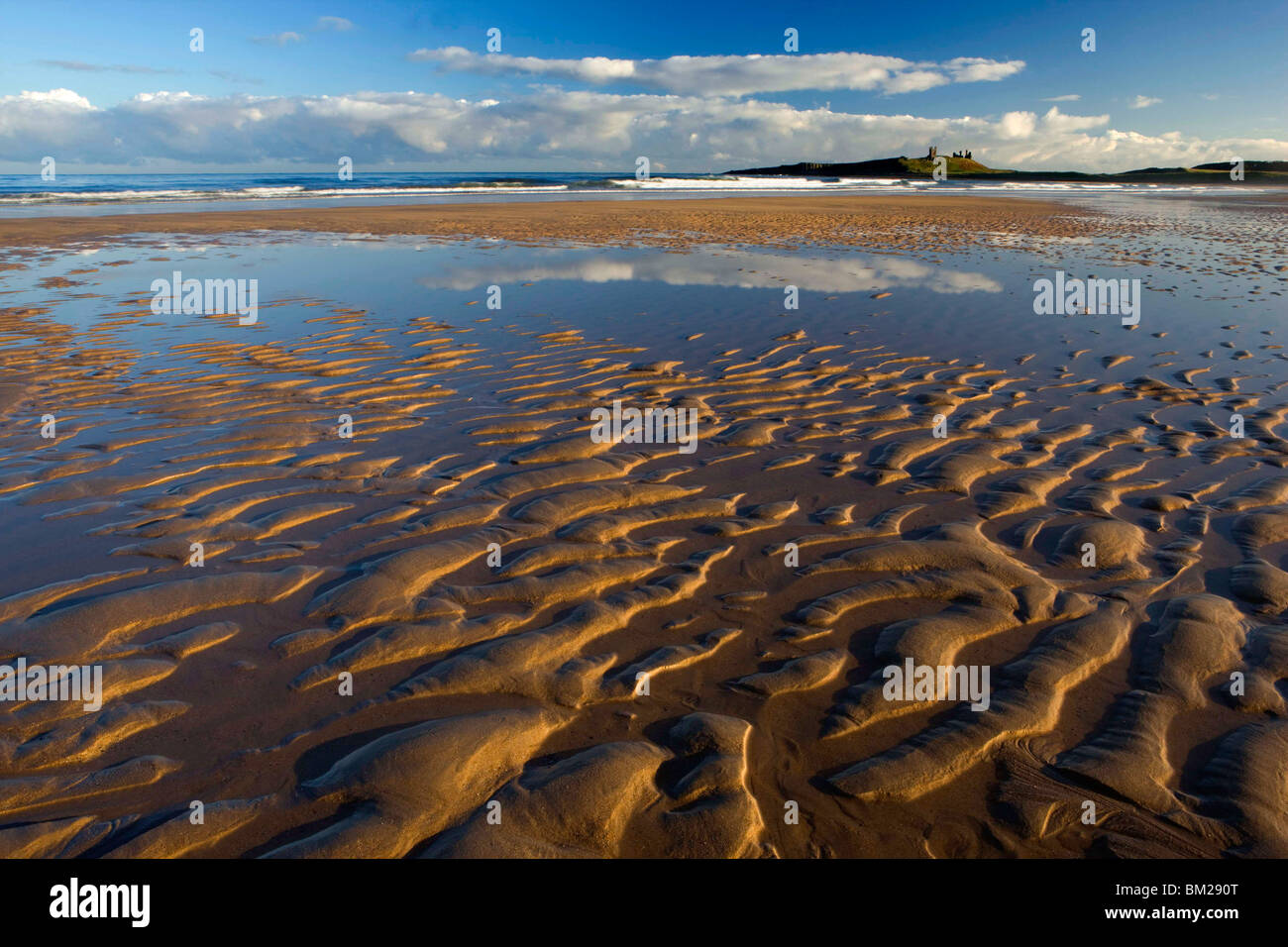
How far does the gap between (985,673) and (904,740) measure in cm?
66

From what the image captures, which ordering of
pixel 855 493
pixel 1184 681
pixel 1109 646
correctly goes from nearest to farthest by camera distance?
pixel 1184 681 → pixel 1109 646 → pixel 855 493

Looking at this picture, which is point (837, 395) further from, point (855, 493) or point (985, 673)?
point (985, 673)

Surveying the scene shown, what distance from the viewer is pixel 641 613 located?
3.61 metres

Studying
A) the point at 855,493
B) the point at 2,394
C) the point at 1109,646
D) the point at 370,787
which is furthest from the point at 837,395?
the point at 2,394

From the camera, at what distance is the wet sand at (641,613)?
8.13 feet

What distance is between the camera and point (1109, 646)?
3316mm

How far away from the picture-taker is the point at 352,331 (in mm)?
9258

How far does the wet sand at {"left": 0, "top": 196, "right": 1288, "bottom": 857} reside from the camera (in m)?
2.48

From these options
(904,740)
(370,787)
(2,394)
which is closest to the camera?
(370,787)

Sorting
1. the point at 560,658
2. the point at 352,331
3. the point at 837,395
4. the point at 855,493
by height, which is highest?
the point at 352,331

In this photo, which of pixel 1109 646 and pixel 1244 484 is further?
pixel 1244 484

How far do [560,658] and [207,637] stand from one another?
5.52ft
